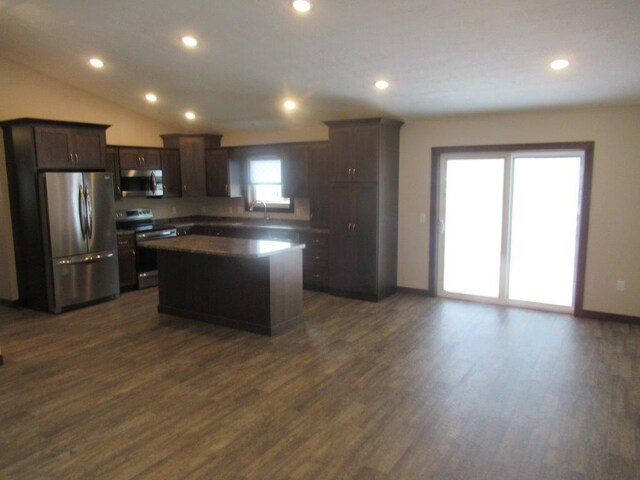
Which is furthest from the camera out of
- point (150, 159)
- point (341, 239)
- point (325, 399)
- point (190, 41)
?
point (150, 159)

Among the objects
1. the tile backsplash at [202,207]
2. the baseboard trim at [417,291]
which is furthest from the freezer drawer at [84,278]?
the baseboard trim at [417,291]

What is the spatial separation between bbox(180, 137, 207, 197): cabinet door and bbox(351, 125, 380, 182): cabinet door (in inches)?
119

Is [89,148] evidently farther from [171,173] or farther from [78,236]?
[171,173]

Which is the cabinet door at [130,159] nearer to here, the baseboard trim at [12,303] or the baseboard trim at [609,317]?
the baseboard trim at [12,303]

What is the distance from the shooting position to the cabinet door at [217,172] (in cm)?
755

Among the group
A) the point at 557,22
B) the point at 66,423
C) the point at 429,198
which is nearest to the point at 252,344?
the point at 66,423

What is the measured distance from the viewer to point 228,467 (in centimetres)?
256

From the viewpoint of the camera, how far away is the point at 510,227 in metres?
5.77

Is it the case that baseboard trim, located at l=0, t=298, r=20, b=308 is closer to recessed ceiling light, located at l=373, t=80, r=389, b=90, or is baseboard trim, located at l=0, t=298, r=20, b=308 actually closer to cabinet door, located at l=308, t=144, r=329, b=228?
cabinet door, located at l=308, t=144, r=329, b=228

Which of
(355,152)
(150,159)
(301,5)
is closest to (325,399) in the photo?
(301,5)

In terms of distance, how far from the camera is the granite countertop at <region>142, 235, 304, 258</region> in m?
4.43

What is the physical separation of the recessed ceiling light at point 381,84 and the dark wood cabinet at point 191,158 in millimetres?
3761

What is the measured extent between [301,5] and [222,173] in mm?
4432

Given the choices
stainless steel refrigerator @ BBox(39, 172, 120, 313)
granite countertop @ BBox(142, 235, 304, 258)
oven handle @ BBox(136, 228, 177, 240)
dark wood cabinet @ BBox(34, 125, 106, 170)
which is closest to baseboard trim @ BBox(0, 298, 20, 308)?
stainless steel refrigerator @ BBox(39, 172, 120, 313)
